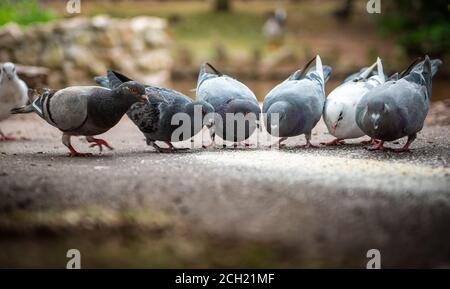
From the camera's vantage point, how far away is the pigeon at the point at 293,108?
5.14 m

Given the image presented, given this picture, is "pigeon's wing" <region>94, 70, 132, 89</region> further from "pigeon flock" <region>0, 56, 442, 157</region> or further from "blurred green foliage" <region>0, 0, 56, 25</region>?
"blurred green foliage" <region>0, 0, 56, 25</region>

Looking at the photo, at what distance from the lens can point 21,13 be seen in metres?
12.7

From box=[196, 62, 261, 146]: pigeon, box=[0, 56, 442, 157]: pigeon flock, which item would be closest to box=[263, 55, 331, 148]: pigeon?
box=[0, 56, 442, 157]: pigeon flock

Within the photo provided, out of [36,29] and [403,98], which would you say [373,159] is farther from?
[36,29]

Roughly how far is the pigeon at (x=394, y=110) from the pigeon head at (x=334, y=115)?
30 cm

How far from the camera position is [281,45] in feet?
60.4

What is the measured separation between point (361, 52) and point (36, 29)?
966cm

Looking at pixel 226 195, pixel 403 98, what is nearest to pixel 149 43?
pixel 403 98

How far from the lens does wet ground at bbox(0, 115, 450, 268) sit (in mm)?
3027

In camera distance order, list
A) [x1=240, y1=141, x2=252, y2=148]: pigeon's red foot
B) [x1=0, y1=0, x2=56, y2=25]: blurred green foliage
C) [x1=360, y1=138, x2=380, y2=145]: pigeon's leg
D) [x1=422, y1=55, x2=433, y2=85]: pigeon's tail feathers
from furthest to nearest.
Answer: [x1=0, y1=0, x2=56, y2=25]: blurred green foliage, [x1=360, y1=138, x2=380, y2=145]: pigeon's leg, [x1=240, y1=141, x2=252, y2=148]: pigeon's red foot, [x1=422, y1=55, x2=433, y2=85]: pigeon's tail feathers

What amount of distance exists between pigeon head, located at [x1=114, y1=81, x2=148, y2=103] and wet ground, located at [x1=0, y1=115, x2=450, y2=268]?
0.70 meters

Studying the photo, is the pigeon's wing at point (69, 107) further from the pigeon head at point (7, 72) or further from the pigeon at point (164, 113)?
the pigeon head at point (7, 72)

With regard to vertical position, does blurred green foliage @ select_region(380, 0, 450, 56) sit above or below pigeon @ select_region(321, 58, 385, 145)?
above

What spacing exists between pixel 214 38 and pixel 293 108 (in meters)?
14.7
